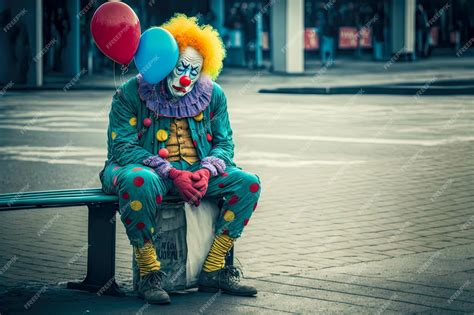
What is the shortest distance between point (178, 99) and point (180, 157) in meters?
0.32

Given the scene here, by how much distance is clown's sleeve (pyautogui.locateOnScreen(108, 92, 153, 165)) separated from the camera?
561 centimetres

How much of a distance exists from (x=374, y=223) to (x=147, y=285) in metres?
2.84

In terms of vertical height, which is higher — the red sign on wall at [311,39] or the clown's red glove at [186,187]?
the clown's red glove at [186,187]

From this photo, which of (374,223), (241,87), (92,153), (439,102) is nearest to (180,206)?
(374,223)

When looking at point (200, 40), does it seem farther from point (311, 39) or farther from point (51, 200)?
point (311, 39)

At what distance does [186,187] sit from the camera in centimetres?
544

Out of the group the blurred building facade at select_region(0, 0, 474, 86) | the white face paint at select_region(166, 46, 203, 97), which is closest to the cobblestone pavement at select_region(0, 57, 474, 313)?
the white face paint at select_region(166, 46, 203, 97)

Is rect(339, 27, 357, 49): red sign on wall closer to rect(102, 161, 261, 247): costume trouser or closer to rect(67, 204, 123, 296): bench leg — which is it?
rect(102, 161, 261, 247): costume trouser

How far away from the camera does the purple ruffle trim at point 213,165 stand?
5598mm

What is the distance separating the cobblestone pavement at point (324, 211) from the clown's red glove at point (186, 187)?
0.53 metres

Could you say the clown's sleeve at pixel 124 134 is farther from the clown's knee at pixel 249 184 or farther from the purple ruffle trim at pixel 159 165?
the clown's knee at pixel 249 184

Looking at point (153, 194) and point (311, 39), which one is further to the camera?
point (311, 39)

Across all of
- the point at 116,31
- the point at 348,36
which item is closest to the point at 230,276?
the point at 116,31

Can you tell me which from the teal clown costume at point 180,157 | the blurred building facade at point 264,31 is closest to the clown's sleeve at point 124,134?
the teal clown costume at point 180,157
